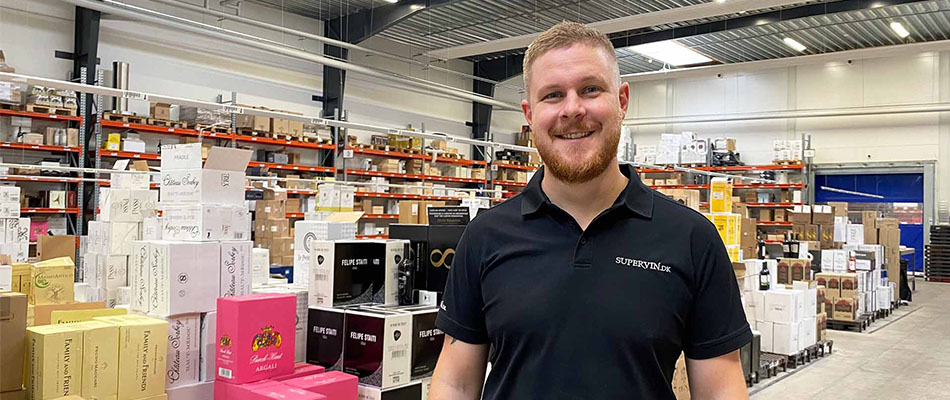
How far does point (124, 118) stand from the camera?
8.95 metres

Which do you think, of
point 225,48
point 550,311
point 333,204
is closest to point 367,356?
point 550,311

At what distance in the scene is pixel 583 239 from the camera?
129 centimetres

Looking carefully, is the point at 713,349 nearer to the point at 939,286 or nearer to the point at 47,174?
the point at 47,174

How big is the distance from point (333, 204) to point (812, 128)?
1175 cm

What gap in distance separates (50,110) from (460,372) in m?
8.73

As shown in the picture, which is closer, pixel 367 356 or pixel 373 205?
pixel 367 356

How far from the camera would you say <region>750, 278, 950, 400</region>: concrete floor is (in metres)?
6.12

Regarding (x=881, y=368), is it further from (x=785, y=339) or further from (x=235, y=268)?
(x=235, y=268)

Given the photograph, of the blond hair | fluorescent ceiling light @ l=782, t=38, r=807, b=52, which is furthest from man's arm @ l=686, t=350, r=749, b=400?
fluorescent ceiling light @ l=782, t=38, r=807, b=52

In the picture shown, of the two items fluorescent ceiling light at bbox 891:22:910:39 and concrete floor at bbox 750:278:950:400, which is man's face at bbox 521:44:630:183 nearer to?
concrete floor at bbox 750:278:950:400

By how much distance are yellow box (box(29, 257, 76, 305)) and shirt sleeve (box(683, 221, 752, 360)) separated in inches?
176

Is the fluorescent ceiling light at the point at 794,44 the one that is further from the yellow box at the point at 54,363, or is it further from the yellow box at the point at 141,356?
the yellow box at the point at 54,363

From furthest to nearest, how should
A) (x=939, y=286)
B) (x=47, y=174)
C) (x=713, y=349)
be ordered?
1. (x=939, y=286)
2. (x=47, y=174)
3. (x=713, y=349)

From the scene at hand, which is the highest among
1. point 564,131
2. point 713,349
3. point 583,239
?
point 564,131
